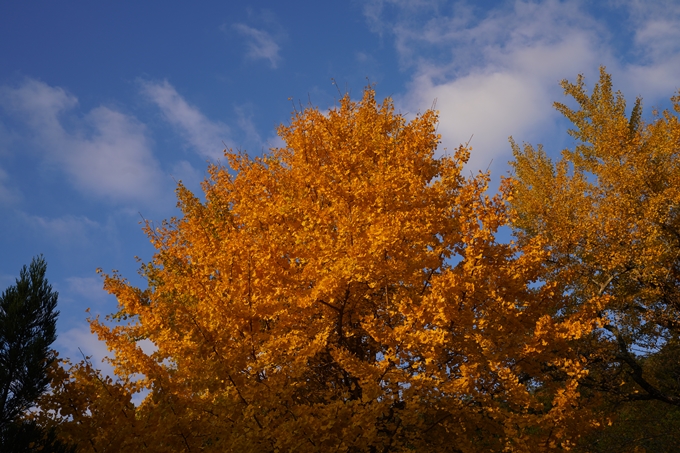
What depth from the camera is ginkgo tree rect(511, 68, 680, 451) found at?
1165 centimetres

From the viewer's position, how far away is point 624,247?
12328 mm

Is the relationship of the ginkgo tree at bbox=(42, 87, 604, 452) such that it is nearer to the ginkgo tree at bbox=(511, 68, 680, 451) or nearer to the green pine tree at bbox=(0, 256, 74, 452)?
the green pine tree at bbox=(0, 256, 74, 452)

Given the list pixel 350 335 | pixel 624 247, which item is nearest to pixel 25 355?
pixel 350 335

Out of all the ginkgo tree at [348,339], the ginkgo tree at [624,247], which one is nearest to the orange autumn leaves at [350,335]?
the ginkgo tree at [348,339]

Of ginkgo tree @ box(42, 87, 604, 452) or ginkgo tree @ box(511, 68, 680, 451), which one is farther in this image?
ginkgo tree @ box(511, 68, 680, 451)

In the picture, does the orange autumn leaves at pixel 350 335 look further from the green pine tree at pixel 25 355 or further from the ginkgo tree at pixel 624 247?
the ginkgo tree at pixel 624 247

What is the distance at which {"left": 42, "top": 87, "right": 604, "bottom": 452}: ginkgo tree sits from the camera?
21.1 ft

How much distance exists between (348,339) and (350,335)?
1.17 metres

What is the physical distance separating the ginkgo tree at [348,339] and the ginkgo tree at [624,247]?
3.48 meters

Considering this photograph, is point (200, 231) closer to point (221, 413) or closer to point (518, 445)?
point (221, 413)

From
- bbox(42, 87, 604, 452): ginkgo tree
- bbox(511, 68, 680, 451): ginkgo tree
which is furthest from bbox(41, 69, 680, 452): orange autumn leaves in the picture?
bbox(511, 68, 680, 451): ginkgo tree

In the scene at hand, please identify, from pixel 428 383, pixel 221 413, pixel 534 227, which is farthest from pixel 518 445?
pixel 534 227

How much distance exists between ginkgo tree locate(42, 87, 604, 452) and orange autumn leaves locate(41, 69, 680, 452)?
0.03 metres

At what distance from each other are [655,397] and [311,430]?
9247 millimetres
